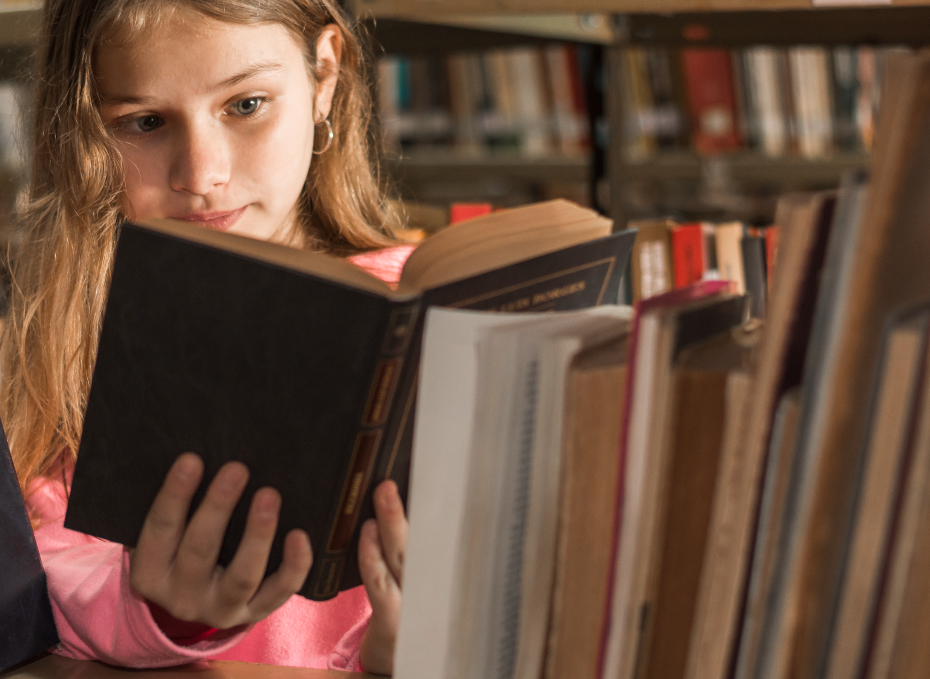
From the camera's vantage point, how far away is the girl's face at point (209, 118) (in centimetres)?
84

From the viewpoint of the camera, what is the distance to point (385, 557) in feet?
→ 1.73

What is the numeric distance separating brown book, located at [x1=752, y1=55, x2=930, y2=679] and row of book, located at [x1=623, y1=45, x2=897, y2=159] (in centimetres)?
206

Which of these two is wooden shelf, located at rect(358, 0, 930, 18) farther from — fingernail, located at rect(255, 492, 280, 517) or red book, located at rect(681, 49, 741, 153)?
red book, located at rect(681, 49, 741, 153)

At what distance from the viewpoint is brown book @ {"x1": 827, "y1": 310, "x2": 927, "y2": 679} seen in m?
0.31

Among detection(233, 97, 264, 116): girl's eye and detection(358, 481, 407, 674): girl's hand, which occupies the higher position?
detection(233, 97, 264, 116): girl's eye

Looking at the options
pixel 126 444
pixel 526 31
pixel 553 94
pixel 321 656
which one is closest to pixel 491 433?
pixel 126 444

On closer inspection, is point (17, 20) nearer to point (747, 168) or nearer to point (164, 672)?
point (164, 672)

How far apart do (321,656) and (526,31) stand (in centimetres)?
107

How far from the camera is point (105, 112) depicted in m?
0.90

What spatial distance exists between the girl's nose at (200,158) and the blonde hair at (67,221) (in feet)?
0.35

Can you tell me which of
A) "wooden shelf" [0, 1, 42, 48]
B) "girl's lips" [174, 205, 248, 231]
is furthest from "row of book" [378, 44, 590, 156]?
"girl's lips" [174, 205, 248, 231]

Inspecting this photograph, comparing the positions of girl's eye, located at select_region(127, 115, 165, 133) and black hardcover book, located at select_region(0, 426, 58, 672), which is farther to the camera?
girl's eye, located at select_region(127, 115, 165, 133)

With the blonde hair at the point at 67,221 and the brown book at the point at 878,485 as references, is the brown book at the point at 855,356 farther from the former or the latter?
the blonde hair at the point at 67,221

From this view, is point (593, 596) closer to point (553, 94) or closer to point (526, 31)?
point (526, 31)
